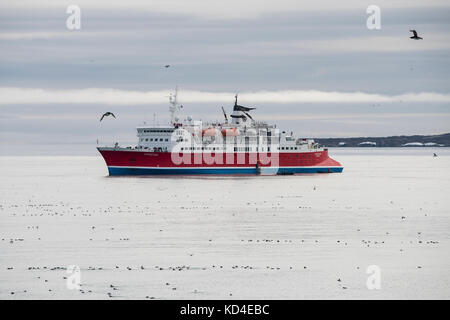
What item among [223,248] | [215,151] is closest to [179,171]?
[215,151]

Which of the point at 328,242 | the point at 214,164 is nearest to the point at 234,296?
the point at 328,242

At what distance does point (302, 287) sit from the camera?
2672 cm

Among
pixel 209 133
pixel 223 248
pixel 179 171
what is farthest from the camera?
pixel 209 133

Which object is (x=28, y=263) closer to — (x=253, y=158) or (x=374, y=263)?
(x=374, y=263)

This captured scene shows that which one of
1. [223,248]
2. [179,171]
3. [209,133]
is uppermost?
[209,133]

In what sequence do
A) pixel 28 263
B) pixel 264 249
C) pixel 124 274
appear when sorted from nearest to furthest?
pixel 124 274 → pixel 28 263 → pixel 264 249

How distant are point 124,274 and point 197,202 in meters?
34.6

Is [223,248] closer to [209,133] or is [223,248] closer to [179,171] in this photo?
[179,171]

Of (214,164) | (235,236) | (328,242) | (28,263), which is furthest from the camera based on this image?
(214,164)

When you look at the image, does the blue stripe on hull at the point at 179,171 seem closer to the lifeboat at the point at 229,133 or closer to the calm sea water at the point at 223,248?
the lifeboat at the point at 229,133

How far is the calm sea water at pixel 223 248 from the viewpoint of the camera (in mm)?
26453

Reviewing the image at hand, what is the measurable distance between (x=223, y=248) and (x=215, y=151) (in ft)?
220

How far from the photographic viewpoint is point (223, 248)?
35438 mm

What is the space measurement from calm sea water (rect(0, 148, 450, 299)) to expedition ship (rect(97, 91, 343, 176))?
33.5 metres
